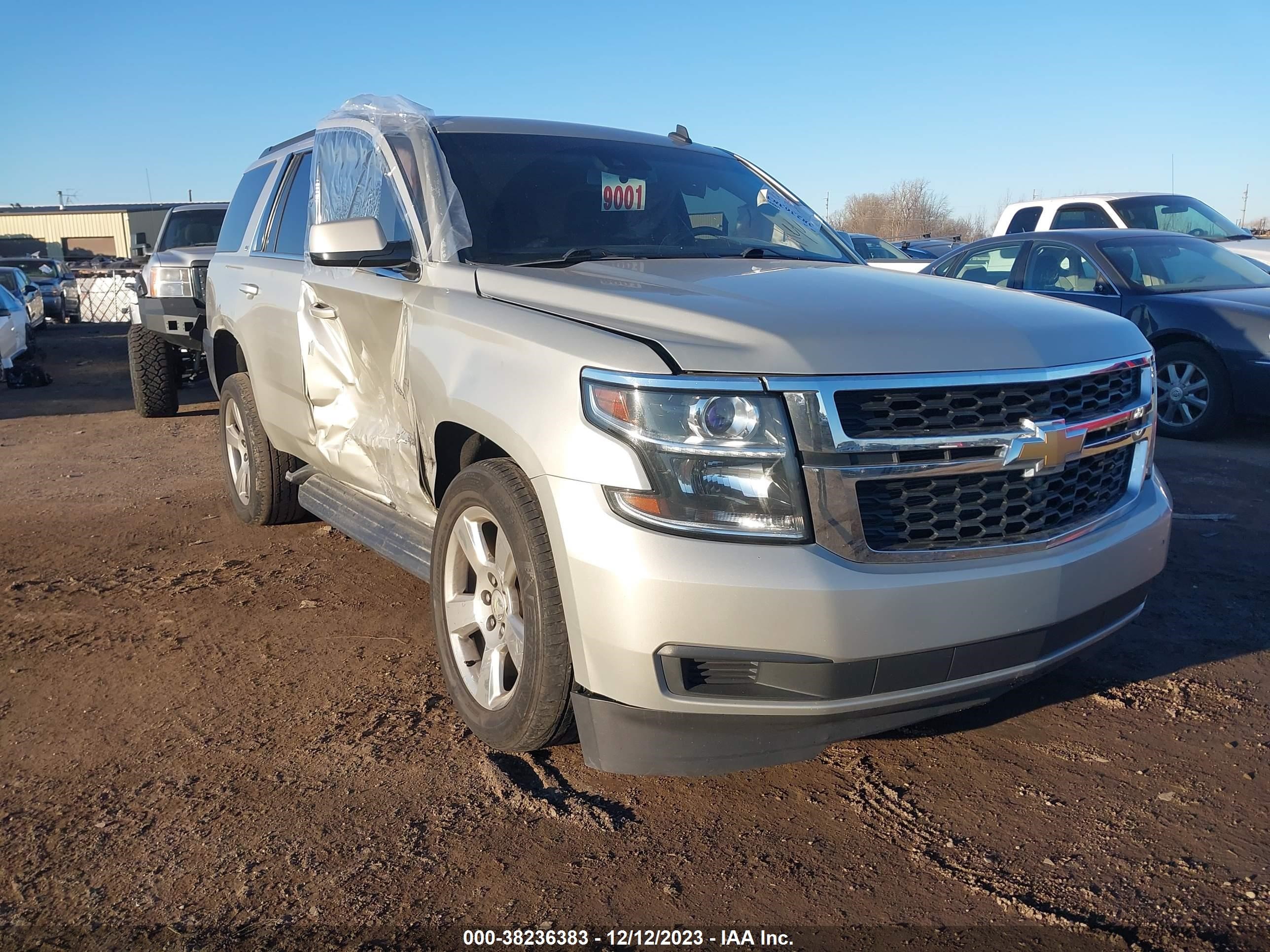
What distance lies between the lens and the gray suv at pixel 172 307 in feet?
30.3

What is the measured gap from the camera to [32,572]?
5.11m

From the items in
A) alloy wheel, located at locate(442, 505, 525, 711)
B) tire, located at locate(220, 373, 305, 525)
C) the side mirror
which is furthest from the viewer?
tire, located at locate(220, 373, 305, 525)

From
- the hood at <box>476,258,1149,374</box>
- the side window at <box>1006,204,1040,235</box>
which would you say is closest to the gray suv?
the hood at <box>476,258,1149,374</box>

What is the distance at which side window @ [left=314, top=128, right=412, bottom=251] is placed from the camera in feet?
12.9

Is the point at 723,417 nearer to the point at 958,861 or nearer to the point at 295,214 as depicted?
the point at 958,861

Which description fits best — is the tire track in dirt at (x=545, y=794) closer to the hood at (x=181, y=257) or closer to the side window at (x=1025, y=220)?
the hood at (x=181, y=257)

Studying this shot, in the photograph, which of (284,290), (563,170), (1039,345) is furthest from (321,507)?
(1039,345)

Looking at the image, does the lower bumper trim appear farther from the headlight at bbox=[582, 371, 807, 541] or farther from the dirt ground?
the headlight at bbox=[582, 371, 807, 541]

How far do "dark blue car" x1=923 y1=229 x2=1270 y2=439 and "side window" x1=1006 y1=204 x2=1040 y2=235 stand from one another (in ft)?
10.7

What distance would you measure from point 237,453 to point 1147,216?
985 cm

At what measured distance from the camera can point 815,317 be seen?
267cm

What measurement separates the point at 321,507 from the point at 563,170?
171 cm

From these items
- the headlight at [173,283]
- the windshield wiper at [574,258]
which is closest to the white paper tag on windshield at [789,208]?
the windshield wiper at [574,258]

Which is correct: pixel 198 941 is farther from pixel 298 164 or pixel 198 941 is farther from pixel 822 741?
pixel 298 164
